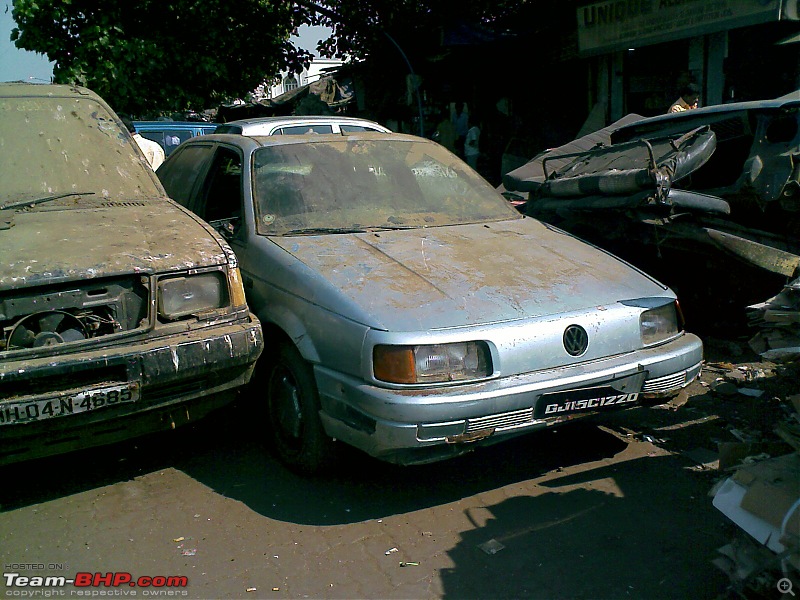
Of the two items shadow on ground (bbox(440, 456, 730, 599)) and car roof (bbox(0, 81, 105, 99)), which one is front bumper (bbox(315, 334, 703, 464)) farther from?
car roof (bbox(0, 81, 105, 99))

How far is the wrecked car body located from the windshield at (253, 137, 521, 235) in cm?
98

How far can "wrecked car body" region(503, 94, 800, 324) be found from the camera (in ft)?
15.5

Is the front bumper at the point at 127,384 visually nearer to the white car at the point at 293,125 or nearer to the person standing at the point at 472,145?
the white car at the point at 293,125

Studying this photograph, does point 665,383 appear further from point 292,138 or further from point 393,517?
point 292,138

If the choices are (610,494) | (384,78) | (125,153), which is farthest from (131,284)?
(384,78)

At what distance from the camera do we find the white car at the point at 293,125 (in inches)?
292

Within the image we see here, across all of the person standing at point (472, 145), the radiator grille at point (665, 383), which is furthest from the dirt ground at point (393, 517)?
the person standing at point (472, 145)

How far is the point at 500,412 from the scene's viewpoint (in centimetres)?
303

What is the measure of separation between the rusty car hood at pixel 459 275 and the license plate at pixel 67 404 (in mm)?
932

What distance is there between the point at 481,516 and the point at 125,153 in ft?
10.2

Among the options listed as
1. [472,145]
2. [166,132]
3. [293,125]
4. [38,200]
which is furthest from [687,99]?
[166,132]

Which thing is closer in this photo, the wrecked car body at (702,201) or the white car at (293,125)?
the wrecked car body at (702,201)

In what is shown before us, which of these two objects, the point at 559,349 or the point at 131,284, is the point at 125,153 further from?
the point at 559,349

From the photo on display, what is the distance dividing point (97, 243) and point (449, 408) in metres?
1.85
